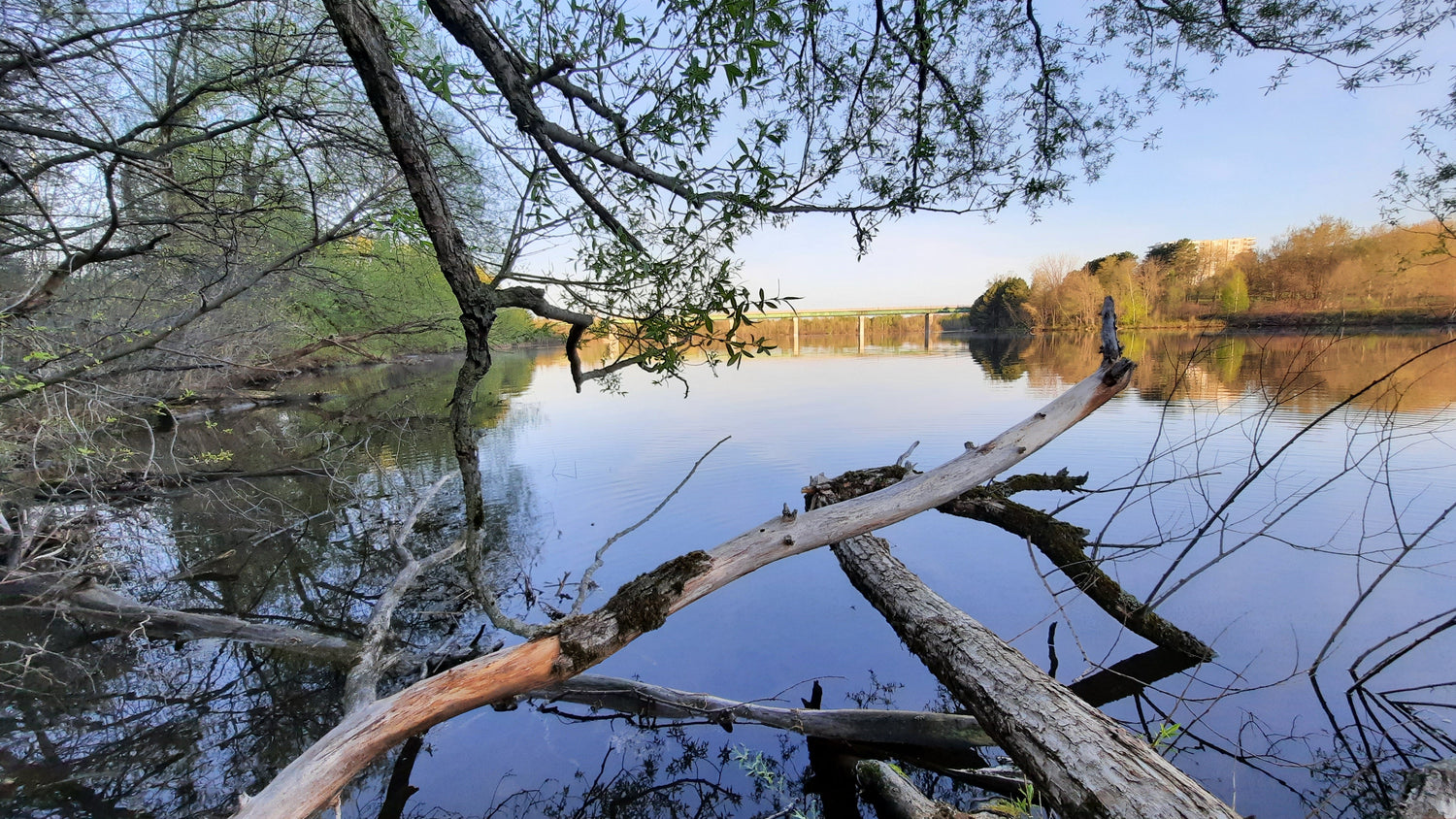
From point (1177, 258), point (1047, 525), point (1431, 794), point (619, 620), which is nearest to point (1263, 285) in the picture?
point (1177, 258)

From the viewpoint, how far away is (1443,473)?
5.97 metres

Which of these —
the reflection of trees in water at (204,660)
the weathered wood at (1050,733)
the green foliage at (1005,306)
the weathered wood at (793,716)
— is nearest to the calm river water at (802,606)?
the reflection of trees in water at (204,660)

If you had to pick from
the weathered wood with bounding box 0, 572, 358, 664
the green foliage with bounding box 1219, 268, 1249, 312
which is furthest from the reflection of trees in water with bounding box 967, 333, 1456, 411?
the weathered wood with bounding box 0, 572, 358, 664

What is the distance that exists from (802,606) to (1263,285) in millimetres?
15336

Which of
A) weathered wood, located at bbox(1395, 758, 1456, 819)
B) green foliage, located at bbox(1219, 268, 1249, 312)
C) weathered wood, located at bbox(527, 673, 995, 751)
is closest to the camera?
weathered wood, located at bbox(1395, 758, 1456, 819)

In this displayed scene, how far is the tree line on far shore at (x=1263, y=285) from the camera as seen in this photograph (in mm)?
3844

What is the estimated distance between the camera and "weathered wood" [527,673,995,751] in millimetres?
2693

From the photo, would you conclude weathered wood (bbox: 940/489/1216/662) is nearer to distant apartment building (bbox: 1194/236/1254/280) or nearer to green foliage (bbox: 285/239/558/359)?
green foliage (bbox: 285/239/558/359)

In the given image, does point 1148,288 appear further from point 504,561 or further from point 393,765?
point 393,765

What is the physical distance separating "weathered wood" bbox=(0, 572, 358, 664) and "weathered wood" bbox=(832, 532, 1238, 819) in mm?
3740

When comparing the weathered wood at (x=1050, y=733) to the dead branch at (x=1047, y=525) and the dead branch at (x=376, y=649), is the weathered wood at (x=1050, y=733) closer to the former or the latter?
the dead branch at (x=1047, y=525)

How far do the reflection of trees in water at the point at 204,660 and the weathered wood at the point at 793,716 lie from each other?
1519 millimetres

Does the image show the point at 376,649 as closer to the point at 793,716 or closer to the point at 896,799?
the point at 793,716

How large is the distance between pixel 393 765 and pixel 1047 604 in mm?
4550
